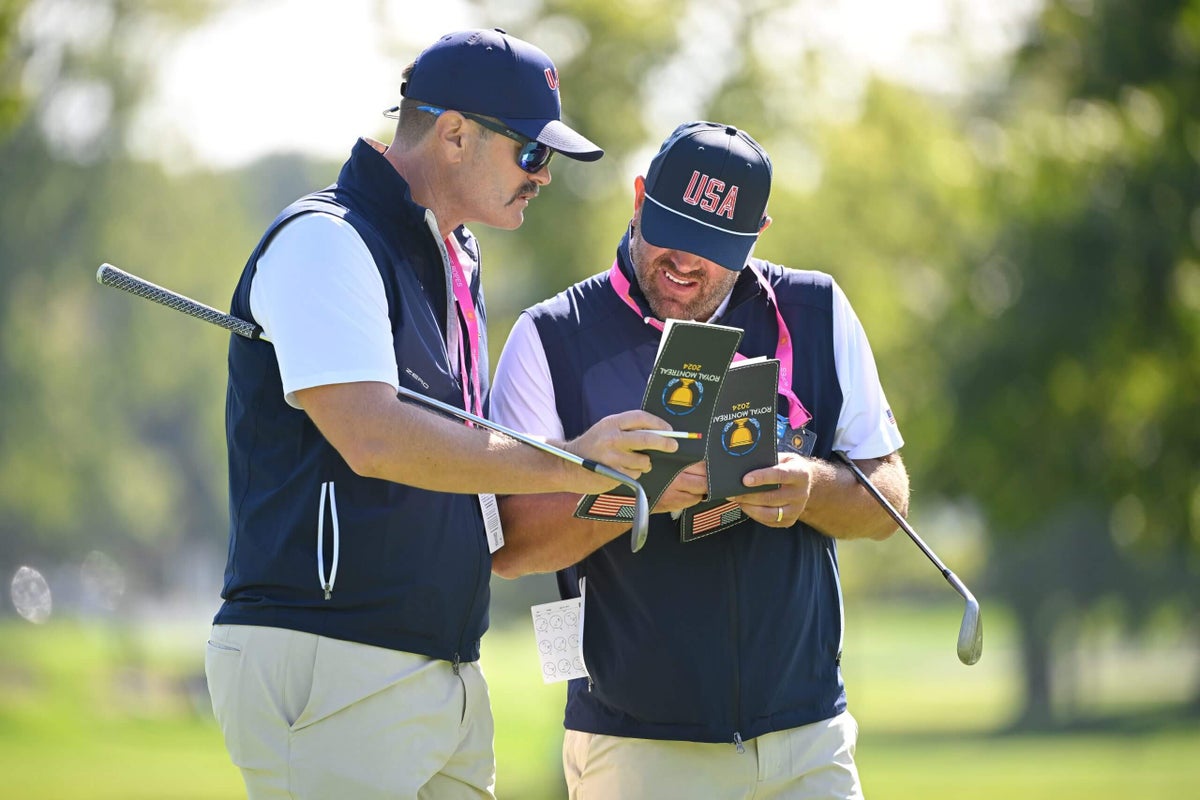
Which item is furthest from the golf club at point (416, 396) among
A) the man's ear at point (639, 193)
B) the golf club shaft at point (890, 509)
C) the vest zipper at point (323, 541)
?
the man's ear at point (639, 193)

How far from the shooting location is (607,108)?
17469mm

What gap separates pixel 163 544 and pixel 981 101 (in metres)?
35.9

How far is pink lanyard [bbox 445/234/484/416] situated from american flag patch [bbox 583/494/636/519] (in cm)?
36

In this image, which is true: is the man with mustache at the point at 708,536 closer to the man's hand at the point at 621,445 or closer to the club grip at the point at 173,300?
the man's hand at the point at 621,445

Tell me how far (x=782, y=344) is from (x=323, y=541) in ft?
4.76

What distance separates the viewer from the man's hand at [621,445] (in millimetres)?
3273

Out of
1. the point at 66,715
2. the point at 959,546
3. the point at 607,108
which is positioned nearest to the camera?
the point at 607,108

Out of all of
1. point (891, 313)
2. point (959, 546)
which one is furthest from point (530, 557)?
point (959, 546)

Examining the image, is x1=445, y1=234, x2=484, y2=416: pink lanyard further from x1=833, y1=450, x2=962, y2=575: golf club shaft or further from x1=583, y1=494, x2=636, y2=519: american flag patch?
x1=833, y1=450, x2=962, y2=575: golf club shaft

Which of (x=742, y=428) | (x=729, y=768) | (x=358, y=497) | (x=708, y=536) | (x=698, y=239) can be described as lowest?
(x=729, y=768)

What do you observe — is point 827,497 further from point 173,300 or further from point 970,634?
point 173,300

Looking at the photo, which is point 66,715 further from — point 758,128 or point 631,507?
point 631,507

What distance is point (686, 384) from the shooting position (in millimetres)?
3346

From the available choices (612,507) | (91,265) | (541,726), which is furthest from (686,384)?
(541,726)
